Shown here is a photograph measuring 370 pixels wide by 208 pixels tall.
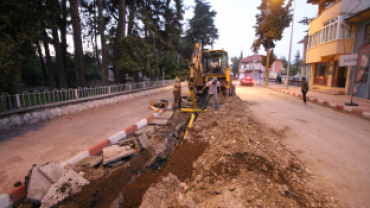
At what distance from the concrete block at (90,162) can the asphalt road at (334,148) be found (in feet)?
12.8

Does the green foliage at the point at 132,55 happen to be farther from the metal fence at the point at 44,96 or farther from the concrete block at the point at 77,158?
the concrete block at the point at 77,158

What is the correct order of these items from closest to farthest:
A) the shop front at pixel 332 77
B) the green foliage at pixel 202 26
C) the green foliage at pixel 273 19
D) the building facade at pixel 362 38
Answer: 1. the building facade at pixel 362 38
2. the shop front at pixel 332 77
3. the green foliage at pixel 273 19
4. the green foliage at pixel 202 26

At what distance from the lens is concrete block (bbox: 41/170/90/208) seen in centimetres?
255

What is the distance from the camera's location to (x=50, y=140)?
450 centimetres

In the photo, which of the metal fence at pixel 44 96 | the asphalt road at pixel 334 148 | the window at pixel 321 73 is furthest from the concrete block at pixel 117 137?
the window at pixel 321 73

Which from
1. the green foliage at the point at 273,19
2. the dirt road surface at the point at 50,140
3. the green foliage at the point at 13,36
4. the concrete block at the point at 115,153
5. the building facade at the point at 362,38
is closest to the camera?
the dirt road surface at the point at 50,140

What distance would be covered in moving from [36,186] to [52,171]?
287 mm

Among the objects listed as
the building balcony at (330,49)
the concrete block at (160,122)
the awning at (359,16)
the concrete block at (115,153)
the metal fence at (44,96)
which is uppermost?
the awning at (359,16)

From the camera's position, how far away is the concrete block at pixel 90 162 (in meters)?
3.46

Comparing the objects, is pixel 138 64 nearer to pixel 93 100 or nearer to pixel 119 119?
pixel 93 100

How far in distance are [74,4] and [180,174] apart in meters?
10.8

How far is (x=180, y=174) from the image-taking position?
3.28 m

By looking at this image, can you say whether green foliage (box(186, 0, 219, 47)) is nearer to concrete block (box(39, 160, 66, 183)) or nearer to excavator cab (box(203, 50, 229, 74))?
excavator cab (box(203, 50, 229, 74))

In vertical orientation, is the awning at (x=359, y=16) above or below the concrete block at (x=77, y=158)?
above
